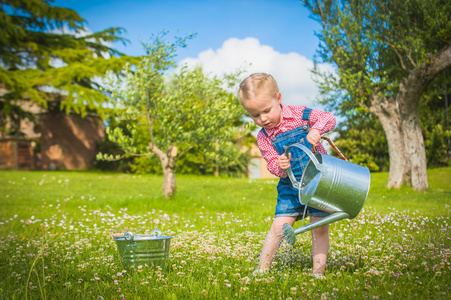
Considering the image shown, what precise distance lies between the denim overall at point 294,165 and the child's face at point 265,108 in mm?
161

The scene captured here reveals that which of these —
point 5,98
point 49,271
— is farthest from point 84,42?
point 49,271

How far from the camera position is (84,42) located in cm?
2777

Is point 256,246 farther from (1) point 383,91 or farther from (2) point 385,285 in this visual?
(1) point 383,91

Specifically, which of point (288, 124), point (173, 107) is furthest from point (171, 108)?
point (288, 124)

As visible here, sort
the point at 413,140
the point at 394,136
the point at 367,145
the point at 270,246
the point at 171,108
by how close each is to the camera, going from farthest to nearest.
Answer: the point at 367,145 → the point at 394,136 → the point at 413,140 → the point at 171,108 → the point at 270,246

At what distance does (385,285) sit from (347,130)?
20542mm

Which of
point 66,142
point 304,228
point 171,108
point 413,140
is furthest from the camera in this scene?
point 66,142

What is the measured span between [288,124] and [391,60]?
1013 cm

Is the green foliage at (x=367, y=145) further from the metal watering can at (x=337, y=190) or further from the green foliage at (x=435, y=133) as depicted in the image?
the metal watering can at (x=337, y=190)

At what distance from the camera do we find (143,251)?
10.7 ft

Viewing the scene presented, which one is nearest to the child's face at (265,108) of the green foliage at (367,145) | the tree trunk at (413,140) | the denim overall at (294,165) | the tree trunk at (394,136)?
the denim overall at (294,165)

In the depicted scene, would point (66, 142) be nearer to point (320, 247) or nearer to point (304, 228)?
point (320, 247)

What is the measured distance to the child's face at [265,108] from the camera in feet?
10.1

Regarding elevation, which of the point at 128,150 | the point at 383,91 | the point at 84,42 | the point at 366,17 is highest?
the point at 84,42
